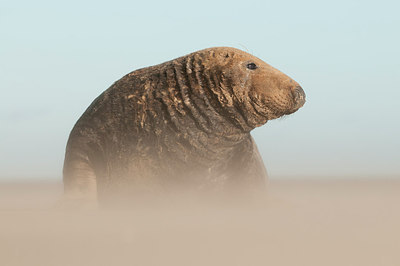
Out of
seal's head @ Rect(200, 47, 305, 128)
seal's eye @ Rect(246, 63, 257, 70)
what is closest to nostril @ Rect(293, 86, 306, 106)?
seal's head @ Rect(200, 47, 305, 128)

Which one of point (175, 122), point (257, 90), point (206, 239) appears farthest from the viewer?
point (175, 122)

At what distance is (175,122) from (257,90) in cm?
101

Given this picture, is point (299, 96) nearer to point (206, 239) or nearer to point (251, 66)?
point (251, 66)

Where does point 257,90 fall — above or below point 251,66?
below

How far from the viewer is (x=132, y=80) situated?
22.8ft

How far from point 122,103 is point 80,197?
1219 mm

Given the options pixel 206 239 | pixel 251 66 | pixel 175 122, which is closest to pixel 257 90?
pixel 251 66

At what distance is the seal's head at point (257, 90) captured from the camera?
6.17m

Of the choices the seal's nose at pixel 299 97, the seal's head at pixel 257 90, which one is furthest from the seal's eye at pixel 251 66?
the seal's nose at pixel 299 97

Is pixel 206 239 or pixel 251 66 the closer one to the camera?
pixel 206 239

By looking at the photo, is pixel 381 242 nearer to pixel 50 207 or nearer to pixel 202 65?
pixel 202 65

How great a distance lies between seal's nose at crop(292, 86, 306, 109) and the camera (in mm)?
6203

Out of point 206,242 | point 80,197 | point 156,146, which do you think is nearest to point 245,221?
point 206,242

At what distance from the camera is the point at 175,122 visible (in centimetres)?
640
